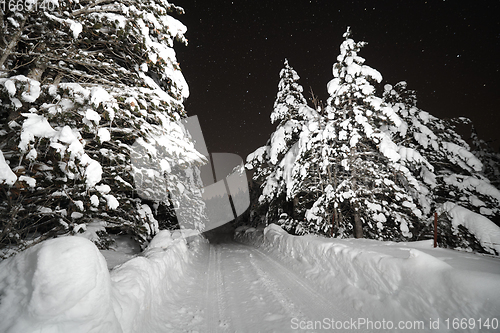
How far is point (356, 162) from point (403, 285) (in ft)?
22.3

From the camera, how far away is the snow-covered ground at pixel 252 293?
2.30m

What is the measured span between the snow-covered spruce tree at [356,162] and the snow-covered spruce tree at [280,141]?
6.87 feet

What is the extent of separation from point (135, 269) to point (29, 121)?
3273 mm

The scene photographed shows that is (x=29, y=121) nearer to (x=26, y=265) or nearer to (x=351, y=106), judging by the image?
(x=26, y=265)

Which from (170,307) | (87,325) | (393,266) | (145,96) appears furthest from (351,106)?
(87,325)

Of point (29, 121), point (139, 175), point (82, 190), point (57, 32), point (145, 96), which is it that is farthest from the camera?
point (139, 175)

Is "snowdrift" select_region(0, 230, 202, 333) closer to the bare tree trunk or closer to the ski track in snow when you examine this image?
the ski track in snow

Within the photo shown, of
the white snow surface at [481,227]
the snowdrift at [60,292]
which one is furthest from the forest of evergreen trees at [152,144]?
the snowdrift at [60,292]

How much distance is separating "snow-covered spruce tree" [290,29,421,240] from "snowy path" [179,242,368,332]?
171 inches

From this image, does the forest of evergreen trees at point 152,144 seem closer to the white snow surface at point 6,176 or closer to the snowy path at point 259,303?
the white snow surface at point 6,176

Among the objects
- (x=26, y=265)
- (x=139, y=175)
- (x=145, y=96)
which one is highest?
(x=145, y=96)

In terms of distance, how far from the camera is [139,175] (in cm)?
527

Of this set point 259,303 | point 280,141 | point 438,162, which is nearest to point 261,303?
point 259,303

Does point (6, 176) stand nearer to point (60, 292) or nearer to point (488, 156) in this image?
point (60, 292)
